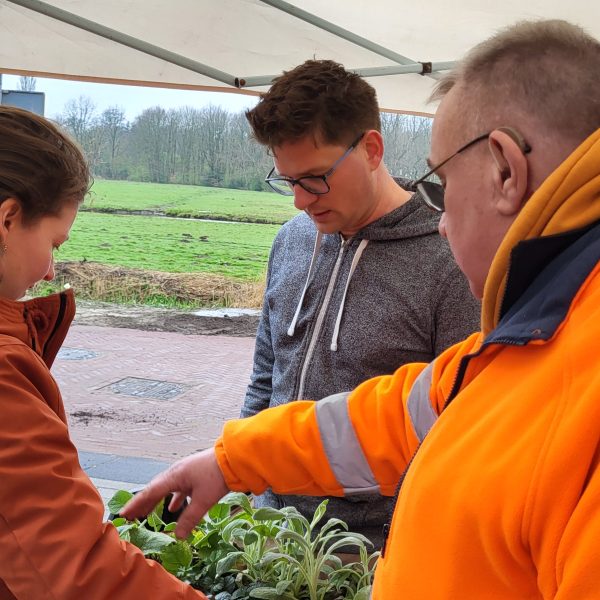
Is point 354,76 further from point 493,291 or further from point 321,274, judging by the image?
point 493,291

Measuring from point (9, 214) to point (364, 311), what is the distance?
949 mm

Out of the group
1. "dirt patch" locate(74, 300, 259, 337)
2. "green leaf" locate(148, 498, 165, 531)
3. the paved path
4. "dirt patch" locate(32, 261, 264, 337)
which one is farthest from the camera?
"dirt patch" locate(32, 261, 264, 337)

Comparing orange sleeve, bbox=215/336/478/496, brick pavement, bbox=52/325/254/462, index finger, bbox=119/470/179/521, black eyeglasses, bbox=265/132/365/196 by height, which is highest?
black eyeglasses, bbox=265/132/365/196

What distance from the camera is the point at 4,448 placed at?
1135 millimetres

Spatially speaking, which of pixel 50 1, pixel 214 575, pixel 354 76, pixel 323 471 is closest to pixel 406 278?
pixel 354 76

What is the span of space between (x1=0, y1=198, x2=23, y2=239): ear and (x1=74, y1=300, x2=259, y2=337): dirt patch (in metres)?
12.7

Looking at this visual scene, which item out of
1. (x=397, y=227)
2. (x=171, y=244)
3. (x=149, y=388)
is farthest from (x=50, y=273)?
(x=171, y=244)

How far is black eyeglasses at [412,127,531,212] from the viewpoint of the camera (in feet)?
2.80

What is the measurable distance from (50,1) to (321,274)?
1619 millimetres

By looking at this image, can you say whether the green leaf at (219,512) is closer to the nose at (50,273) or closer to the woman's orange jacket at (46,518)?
the woman's orange jacket at (46,518)

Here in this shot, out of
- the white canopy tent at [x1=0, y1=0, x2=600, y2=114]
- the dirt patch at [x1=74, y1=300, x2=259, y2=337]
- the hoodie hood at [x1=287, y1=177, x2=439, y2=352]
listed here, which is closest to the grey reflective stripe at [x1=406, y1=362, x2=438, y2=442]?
the hoodie hood at [x1=287, y1=177, x2=439, y2=352]

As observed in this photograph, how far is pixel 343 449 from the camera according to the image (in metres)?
1.38

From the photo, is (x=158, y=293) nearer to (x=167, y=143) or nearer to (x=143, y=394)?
(x=167, y=143)

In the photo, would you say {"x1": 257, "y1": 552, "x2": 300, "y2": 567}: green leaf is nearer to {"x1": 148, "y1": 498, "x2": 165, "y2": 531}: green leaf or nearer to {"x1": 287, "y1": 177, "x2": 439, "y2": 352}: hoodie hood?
{"x1": 148, "y1": 498, "x2": 165, "y2": 531}: green leaf
